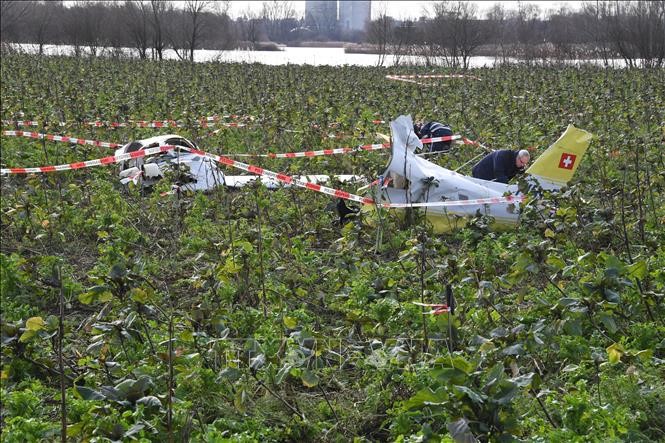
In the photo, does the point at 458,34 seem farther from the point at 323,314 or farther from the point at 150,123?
the point at 323,314

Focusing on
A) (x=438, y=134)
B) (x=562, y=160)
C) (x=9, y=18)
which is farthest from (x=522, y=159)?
(x=9, y=18)

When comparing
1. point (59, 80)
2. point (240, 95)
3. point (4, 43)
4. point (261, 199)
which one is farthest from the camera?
point (4, 43)

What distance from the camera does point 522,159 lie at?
10734mm

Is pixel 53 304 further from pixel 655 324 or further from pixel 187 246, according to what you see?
pixel 655 324

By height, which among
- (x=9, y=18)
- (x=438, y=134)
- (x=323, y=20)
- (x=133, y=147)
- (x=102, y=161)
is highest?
(x=323, y=20)

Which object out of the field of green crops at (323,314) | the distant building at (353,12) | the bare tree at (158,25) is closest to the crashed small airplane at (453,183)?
the field of green crops at (323,314)

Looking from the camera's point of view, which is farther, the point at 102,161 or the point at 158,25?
the point at 158,25

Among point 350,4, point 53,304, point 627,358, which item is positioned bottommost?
point 53,304

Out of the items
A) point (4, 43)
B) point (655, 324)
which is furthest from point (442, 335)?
point (4, 43)

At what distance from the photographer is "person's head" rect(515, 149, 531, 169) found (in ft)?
35.1

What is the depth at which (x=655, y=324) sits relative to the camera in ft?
19.9

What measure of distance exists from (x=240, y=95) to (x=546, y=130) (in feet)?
37.1

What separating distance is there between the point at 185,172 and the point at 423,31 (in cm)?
3976

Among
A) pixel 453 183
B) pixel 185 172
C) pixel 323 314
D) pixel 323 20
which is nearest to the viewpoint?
pixel 323 314
